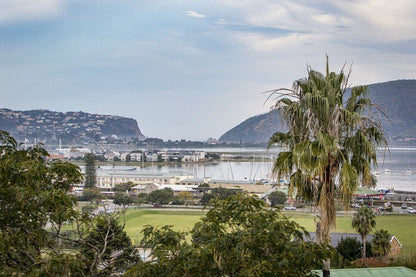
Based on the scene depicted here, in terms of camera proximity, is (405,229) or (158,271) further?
(405,229)

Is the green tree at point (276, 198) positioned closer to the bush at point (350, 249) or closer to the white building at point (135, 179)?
the bush at point (350, 249)

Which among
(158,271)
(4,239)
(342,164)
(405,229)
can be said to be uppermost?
(342,164)

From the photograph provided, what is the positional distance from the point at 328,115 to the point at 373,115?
0.80m

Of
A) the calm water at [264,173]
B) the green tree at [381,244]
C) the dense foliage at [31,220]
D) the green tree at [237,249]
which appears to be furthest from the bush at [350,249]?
the calm water at [264,173]

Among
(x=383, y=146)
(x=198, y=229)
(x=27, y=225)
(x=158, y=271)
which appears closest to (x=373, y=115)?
(x=383, y=146)

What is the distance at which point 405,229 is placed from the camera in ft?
113

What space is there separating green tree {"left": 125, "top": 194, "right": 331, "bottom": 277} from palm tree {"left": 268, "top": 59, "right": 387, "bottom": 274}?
5.61 feet

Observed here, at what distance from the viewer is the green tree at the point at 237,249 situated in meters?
3.97

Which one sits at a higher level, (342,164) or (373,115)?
(373,115)

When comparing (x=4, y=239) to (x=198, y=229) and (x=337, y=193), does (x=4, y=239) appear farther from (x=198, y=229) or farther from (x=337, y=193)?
(x=337, y=193)

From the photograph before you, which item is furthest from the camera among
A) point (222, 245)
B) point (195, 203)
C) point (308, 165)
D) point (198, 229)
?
point (195, 203)

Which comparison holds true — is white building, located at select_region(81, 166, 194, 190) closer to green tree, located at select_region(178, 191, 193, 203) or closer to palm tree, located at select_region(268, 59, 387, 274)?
green tree, located at select_region(178, 191, 193, 203)

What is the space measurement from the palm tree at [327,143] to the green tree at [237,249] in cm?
171

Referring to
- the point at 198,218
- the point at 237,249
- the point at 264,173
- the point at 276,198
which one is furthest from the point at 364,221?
the point at 264,173
